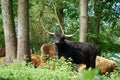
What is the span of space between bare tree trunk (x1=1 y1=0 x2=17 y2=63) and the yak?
1.85 metres

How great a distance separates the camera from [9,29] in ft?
49.2

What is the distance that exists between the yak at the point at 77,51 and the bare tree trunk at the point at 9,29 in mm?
1846

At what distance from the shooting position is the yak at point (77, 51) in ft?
53.0

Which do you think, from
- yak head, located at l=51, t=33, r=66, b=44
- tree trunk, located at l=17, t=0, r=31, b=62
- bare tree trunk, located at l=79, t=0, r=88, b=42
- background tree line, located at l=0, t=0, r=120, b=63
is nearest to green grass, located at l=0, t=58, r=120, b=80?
tree trunk, located at l=17, t=0, r=31, b=62

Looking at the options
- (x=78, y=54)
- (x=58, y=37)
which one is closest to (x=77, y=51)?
(x=78, y=54)

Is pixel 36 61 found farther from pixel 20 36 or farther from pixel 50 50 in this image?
pixel 20 36

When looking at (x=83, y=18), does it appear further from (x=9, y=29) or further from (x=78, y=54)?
(x=9, y=29)

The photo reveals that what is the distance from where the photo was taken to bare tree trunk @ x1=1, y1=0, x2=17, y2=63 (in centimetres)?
1487

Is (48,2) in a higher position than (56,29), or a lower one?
higher

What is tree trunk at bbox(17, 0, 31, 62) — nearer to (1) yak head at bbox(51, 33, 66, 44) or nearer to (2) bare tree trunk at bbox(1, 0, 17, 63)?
(2) bare tree trunk at bbox(1, 0, 17, 63)

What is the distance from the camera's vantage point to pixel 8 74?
8180mm

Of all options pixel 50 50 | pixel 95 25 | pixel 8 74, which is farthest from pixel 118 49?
pixel 8 74

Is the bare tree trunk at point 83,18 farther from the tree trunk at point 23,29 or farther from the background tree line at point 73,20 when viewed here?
the background tree line at point 73,20

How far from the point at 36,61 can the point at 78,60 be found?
1.83m
